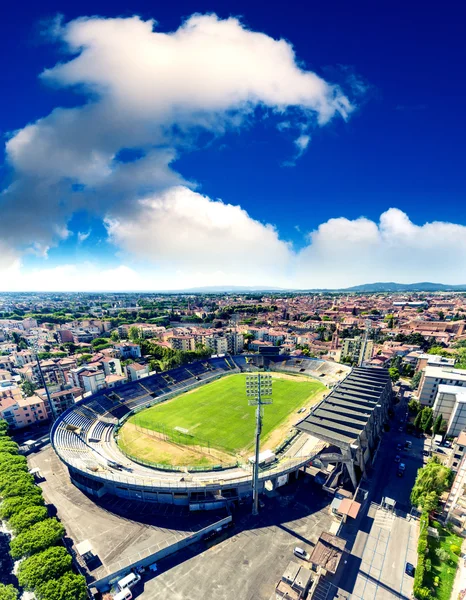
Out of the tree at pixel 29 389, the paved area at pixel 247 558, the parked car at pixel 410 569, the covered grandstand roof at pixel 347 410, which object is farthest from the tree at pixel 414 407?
the tree at pixel 29 389

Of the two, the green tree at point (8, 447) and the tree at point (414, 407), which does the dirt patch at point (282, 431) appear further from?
the green tree at point (8, 447)

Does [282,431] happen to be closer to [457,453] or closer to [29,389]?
[457,453]

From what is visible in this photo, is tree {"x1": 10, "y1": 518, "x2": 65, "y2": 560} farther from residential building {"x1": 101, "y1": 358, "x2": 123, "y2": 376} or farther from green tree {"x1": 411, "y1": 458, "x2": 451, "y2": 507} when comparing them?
residential building {"x1": 101, "y1": 358, "x2": 123, "y2": 376}

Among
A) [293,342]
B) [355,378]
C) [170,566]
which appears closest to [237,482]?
[170,566]

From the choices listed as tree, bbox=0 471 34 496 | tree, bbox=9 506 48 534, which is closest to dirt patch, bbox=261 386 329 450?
tree, bbox=9 506 48 534

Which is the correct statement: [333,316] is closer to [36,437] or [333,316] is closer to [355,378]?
[355,378]

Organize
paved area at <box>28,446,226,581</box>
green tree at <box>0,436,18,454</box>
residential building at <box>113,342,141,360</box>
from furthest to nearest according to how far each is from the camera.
Answer: residential building at <box>113,342,141,360</box>
green tree at <box>0,436,18,454</box>
paved area at <box>28,446,226,581</box>

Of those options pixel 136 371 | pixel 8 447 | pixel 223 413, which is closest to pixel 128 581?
pixel 8 447
